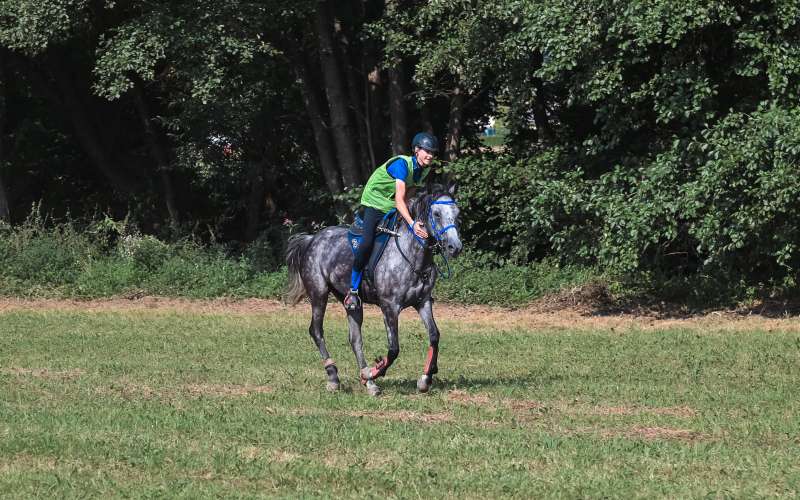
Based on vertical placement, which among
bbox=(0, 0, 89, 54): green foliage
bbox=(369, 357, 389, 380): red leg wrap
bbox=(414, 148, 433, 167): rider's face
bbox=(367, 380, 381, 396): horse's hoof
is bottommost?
bbox=(367, 380, 381, 396): horse's hoof

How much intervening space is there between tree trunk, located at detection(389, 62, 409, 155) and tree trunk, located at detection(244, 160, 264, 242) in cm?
431

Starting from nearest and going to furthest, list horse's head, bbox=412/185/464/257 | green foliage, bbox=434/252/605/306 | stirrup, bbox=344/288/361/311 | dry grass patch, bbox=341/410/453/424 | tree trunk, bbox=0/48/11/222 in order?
dry grass patch, bbox=341/410/453/424 < horse's head, bbox=412/185/464/257 < stirrup, bbox=344/288/361/311 < green foliage, bbox=434/252/605/306 < tree trunk, bbox=0/48/11/222

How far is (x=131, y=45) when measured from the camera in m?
24.9

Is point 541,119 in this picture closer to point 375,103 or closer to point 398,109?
point 398,109

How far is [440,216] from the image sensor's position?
43.3 feet

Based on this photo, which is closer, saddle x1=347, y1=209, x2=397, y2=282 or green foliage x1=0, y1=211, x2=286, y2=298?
saddle x1=347, y1=209, x2=397, y2=282

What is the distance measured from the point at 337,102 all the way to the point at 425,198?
50.7 ft

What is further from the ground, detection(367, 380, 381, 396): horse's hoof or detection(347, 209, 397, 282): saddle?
detection(347, 209, 397, 282): saddle

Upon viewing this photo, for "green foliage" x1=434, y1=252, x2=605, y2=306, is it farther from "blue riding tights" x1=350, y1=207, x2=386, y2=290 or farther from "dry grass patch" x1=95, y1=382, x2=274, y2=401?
"blue riding tights" x1=350, y1=207, x2=386, y2=290

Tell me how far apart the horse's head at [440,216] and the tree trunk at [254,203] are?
1800cm

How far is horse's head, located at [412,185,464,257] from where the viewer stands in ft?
42.7

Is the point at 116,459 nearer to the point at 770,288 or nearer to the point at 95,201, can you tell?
the point at 770,288

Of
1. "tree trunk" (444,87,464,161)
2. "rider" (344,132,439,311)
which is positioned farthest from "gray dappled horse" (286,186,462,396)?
"tree trunk" (444,87,464,161)

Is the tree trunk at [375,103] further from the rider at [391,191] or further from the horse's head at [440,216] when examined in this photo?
the horse's head at [440,216]
